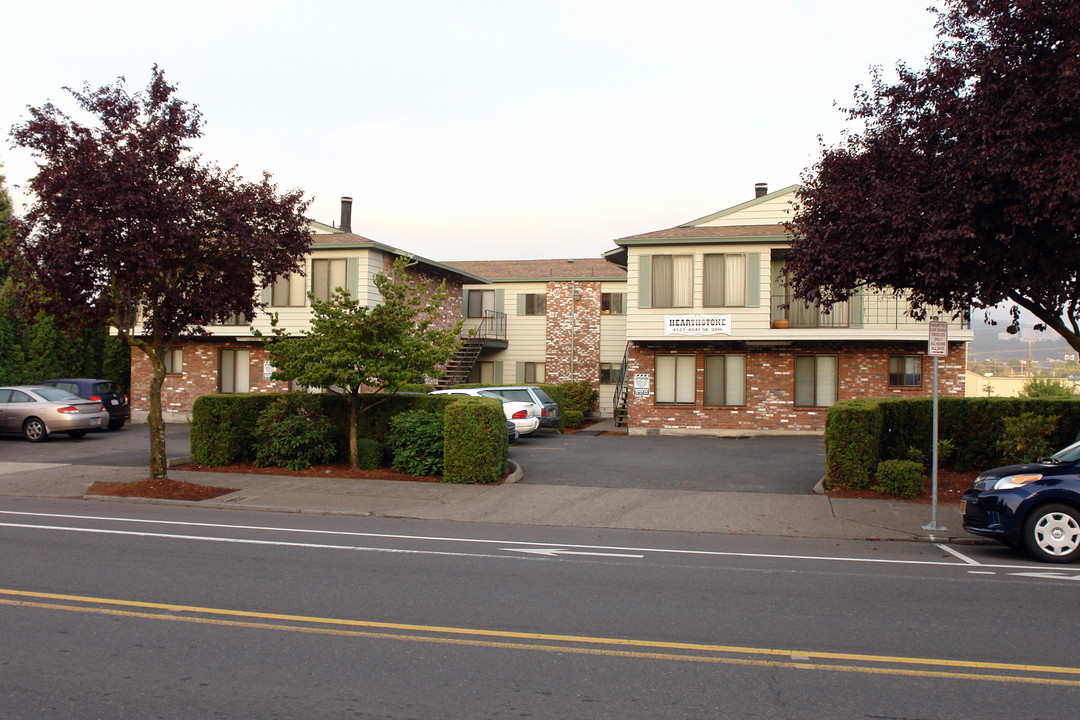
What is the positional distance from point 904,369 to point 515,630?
21.7m

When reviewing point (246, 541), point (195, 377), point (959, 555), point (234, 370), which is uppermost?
point (234, 370)

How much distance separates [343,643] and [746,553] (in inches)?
214

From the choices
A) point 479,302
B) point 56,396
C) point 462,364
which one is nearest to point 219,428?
point 56,396

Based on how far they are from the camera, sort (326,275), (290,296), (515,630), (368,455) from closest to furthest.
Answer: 1. (515,630)
2. (368,455)
3. (326,275)
4. (290,296)

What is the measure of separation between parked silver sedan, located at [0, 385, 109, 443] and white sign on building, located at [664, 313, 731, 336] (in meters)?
16.1

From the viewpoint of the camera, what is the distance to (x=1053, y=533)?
30.6 feet

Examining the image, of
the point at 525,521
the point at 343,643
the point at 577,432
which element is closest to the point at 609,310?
the point at 577,432

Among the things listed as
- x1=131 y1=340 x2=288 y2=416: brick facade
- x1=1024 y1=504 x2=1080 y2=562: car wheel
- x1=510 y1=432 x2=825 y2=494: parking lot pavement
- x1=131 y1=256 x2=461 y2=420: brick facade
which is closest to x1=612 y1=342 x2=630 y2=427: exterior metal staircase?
x1=510 y1=432 x2=825 y2=494: parking lot pavement

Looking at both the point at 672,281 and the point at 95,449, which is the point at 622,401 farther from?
the point at 95,449

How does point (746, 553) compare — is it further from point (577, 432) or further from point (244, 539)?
point (577, 432)

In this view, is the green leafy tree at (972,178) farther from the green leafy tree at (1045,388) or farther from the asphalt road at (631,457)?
the green leafy tree at (1045,388)

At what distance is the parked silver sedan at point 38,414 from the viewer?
71.0 feet

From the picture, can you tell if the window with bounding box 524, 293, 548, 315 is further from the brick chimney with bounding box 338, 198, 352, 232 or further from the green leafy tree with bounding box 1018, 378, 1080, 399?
the green leafy tree with bounding box 1018, 378, 1080, 399

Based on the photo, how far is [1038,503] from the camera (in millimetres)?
9398
